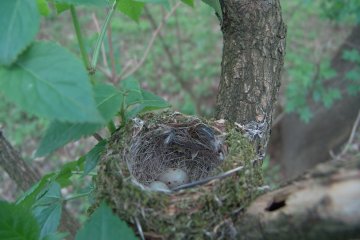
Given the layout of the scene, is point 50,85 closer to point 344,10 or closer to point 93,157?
point 93,157

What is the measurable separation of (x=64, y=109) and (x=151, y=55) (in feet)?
16.8

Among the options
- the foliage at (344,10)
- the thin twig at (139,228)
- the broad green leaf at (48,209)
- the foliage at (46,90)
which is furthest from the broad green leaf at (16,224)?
the foliage at (344,10)

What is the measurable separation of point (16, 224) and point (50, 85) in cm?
40

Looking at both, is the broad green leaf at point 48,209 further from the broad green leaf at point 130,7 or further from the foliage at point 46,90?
the broad green leaf at point 130,7

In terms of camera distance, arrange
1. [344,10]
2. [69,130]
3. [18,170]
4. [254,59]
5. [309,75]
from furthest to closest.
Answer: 1. [309,75]
2. [344,10]
3. [18,170]
4. [254,59]
5. [69,130]

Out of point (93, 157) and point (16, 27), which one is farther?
point (93, 157)

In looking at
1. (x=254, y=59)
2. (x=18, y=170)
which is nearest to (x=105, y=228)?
(x=254, y=59)

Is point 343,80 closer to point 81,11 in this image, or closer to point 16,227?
point 16,227

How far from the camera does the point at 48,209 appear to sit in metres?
1.26

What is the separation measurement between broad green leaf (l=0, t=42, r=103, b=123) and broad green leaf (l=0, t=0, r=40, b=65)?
0.04 m

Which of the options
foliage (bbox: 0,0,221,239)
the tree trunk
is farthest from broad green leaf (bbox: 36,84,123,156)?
the tree trunk

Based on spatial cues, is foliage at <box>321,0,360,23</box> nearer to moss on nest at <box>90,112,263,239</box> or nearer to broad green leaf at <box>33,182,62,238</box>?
moss on nest at <box>90,112,263,239</box>

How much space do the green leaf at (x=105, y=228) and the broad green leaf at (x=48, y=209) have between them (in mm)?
253

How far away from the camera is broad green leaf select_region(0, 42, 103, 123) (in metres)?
0.88
